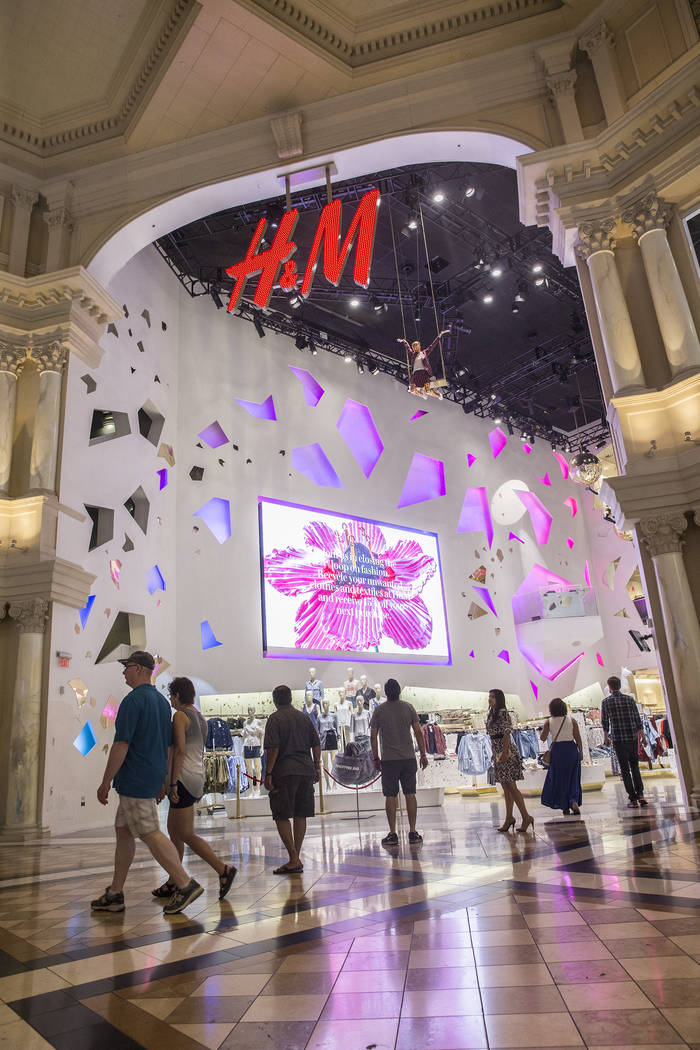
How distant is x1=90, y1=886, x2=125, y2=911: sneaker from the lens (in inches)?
136

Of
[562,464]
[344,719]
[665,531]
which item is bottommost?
[344,719]

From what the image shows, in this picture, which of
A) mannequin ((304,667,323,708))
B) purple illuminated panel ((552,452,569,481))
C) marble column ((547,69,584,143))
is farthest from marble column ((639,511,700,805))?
purple illuminated panel ((552,452,569,481))

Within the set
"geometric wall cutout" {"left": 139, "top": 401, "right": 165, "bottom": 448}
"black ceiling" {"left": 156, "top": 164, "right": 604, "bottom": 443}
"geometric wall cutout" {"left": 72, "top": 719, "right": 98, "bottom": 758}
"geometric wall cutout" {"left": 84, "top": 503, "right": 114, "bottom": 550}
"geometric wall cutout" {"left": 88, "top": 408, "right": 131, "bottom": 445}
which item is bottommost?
"geometric wall cutout" {"left": 72, "top": 719, "right": 98, "bottom": 758}

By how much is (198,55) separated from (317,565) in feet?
29.7

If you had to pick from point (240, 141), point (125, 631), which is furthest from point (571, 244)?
point (125, 631)

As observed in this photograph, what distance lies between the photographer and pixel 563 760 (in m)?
6.62

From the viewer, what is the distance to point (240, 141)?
368 inches

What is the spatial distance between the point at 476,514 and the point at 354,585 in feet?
16.6

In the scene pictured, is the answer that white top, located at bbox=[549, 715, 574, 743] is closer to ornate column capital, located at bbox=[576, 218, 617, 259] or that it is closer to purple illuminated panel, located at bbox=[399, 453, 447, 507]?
ornate column capital, located at bbox=[576, 218, 617, 259]

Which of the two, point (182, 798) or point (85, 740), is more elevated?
point (85, 740)

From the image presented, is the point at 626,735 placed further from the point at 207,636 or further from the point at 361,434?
the point at 361,434

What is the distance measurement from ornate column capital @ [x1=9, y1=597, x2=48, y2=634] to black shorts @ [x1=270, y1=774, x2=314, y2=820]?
485 cm

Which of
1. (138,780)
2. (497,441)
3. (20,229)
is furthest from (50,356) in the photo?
(497,441)

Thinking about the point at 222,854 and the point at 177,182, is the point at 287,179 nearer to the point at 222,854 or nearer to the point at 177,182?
the point at 177,182
